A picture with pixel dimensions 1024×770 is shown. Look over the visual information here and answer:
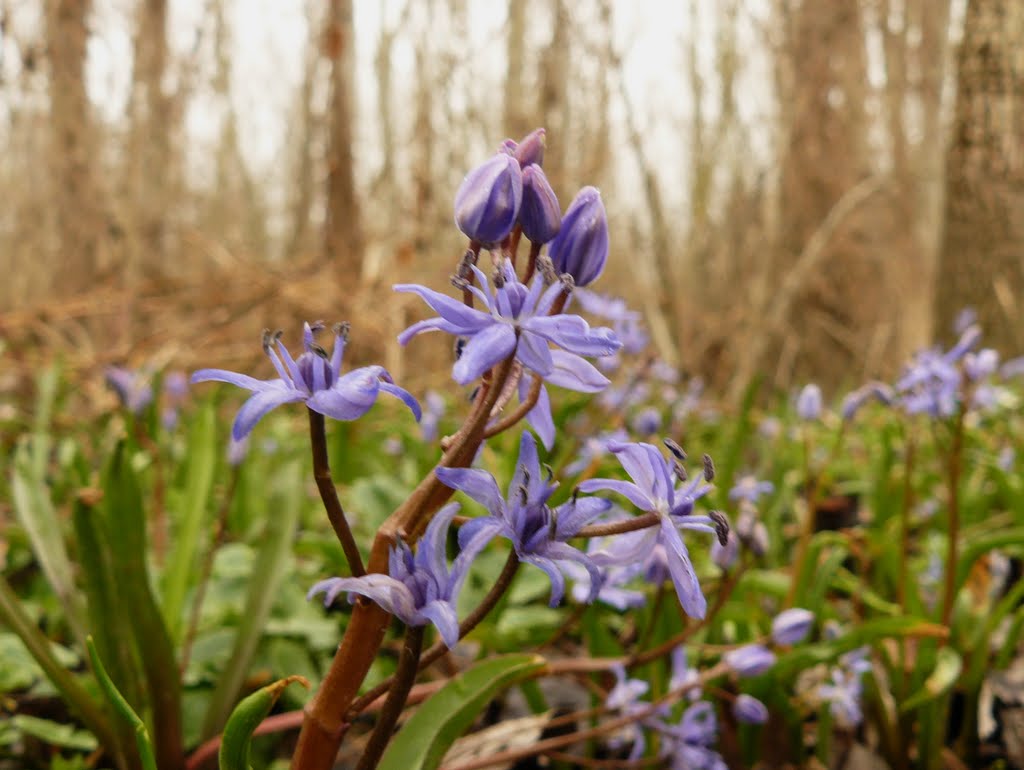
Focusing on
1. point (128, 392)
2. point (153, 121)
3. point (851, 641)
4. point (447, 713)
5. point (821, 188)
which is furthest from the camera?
point (153, 121)

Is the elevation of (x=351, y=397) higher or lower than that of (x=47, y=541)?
higher

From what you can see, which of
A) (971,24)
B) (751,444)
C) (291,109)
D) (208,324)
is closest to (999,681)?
(751,444)

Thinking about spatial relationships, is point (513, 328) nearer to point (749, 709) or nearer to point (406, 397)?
point (406, 397)

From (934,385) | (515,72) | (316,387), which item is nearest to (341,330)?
(316,387)

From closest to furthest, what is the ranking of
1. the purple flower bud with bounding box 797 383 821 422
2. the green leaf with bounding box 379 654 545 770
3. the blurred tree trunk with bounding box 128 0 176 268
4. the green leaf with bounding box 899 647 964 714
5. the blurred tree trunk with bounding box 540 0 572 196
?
1. the green leaf with bounding box 379 654 545 770
2. the green leaf with bounding box 899 647 964 714
3. the purple flower bud with bounding box 797 383 821 422
4. the blurred tree trunk with bounding box 540 0 572 196
5. the blurred tree trunk with bounding box 128 0 176 268

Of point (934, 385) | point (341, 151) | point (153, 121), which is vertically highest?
point (153, 121)

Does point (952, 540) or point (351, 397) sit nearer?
point (351, 397)

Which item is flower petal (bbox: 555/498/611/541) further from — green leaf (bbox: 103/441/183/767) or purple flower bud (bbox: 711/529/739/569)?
green leaf (bbox: 103/441/183/767)

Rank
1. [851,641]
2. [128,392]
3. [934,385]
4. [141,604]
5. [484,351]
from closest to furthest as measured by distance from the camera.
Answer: [484,351], [141,604], [851,641], [934,385], [128,392]

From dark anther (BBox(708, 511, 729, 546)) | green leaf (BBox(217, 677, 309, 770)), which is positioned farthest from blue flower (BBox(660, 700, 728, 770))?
green leaf (BBox(217, 677, 309, 770))

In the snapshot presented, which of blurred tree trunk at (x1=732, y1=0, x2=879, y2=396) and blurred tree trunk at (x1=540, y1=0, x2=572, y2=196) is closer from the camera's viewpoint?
blurred tree trunk at (x1=540, y1=0, x2=572, y2=196)
